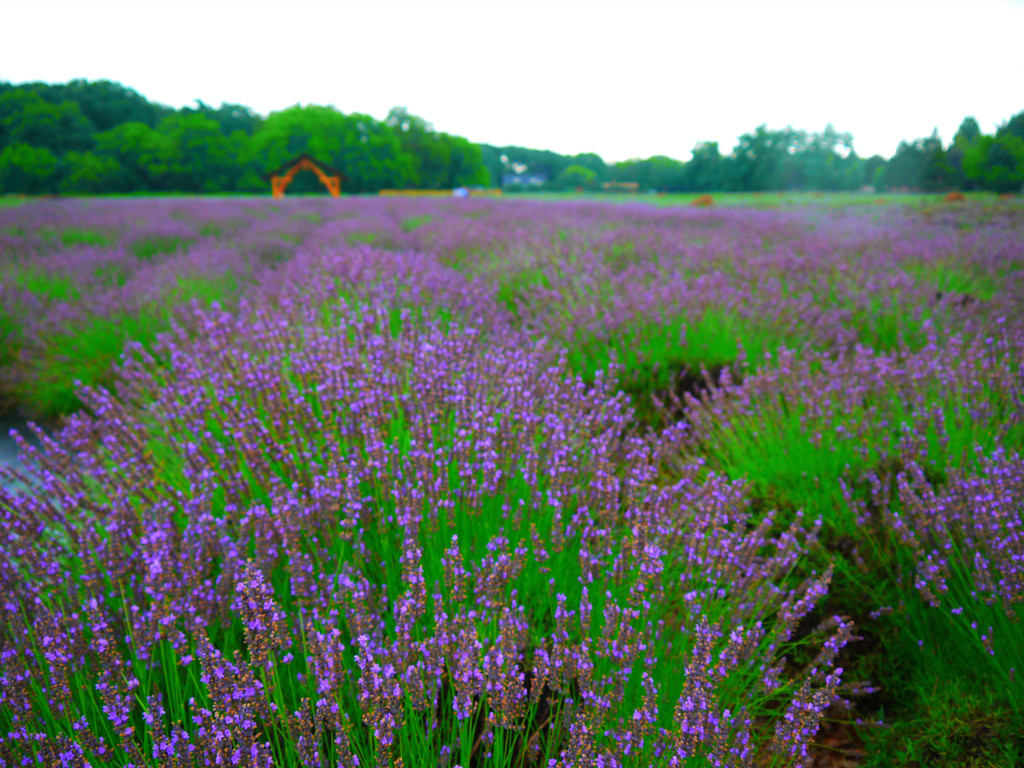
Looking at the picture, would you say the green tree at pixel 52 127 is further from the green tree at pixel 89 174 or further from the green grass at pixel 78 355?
the green grass at pixel 78 355

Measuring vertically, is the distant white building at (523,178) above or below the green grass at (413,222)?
above

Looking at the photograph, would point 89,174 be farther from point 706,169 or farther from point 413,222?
point 706,169

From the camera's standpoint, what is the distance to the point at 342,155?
141 ft

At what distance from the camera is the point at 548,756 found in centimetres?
114

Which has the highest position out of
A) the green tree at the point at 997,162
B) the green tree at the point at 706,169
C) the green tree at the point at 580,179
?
the green tree at the point at 580,179

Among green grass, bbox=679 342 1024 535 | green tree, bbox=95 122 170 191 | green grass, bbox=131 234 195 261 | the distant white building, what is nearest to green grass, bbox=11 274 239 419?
green grass, bbox=131 234 195 261

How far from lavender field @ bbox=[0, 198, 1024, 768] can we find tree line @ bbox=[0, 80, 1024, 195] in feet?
6.87

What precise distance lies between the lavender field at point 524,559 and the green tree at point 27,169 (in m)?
17.2

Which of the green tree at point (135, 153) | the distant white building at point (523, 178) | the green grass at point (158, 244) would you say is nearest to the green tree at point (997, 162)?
the green grass at point (158, 244)

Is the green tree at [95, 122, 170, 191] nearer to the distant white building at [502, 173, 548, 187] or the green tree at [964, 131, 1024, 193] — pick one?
the green tree at [964, 131, 1024, 193]

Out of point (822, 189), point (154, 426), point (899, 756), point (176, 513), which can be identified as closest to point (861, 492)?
point (899, 756)

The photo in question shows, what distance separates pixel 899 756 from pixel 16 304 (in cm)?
678

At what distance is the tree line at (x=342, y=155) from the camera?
532cm

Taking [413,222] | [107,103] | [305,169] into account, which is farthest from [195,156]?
[413,222]
